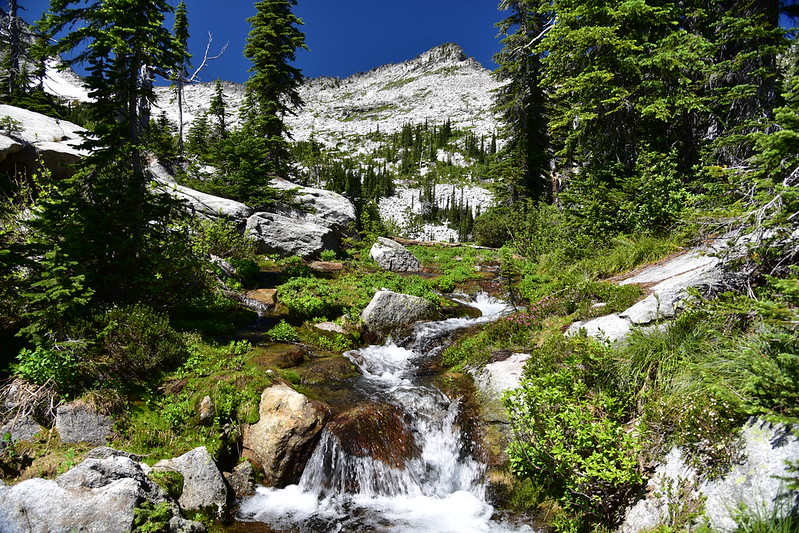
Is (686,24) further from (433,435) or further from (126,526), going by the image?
(126,526)

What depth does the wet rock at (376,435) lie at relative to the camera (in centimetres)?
665

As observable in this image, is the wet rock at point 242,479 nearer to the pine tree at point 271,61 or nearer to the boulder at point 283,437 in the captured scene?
the boulder at point 283,437

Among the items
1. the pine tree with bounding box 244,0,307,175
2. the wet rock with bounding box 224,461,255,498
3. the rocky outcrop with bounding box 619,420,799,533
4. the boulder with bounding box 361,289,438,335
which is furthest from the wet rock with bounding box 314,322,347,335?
the pine tree with bounding box 244,0,307,175

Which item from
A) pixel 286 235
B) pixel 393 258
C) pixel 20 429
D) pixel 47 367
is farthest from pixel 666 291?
pixel 286 235

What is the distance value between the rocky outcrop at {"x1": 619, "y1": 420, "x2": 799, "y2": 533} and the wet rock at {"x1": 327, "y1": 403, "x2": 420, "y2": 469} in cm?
354

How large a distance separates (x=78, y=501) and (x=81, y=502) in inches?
1.9

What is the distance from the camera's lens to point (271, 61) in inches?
1004

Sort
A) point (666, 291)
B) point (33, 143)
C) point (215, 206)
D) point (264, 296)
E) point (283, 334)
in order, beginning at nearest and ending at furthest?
point (666, 291)
point (283, 334)
point (33, 143)
point (264, 296)
point (215, 206)

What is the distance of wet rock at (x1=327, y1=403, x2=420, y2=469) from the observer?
21.8 ft

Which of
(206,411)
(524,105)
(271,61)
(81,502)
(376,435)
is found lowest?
(376,435)

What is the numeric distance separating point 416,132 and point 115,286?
15707 cm

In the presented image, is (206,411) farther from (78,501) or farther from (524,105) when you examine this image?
(524,105)

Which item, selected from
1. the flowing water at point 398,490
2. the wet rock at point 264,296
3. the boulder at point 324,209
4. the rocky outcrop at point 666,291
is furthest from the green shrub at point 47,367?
the boulder at point 324,209

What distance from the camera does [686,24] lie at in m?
11.0
